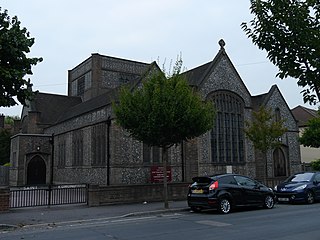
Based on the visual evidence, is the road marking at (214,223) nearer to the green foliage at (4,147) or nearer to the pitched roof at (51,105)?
the pitched roof at (51,105)

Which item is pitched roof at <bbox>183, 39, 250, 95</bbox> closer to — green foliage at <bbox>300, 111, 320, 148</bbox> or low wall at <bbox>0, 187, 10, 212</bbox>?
green foliage at <bbox>300, 111, 320, 148</bbox>

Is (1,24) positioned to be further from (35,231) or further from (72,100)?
(72,100)

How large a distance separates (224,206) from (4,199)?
936cm

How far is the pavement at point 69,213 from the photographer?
12.9 m

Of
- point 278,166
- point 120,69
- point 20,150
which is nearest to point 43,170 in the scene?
point 20,150

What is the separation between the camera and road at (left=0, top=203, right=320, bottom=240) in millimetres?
9648

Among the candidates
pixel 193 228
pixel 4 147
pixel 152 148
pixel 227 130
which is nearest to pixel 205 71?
pixel 227 130

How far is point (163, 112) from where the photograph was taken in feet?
51.4

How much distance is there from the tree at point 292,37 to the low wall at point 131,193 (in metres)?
12.1

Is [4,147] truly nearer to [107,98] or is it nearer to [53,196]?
[107,98]

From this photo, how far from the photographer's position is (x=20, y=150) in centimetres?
3628

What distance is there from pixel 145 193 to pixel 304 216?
26.9 feet

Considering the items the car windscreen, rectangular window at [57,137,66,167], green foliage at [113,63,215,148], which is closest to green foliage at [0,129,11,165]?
rectangular window at [57,137,66,167]

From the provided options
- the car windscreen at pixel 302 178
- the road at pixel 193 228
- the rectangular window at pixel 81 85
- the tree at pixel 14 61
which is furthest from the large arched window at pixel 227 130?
the rectangular window at pixel 81 85
